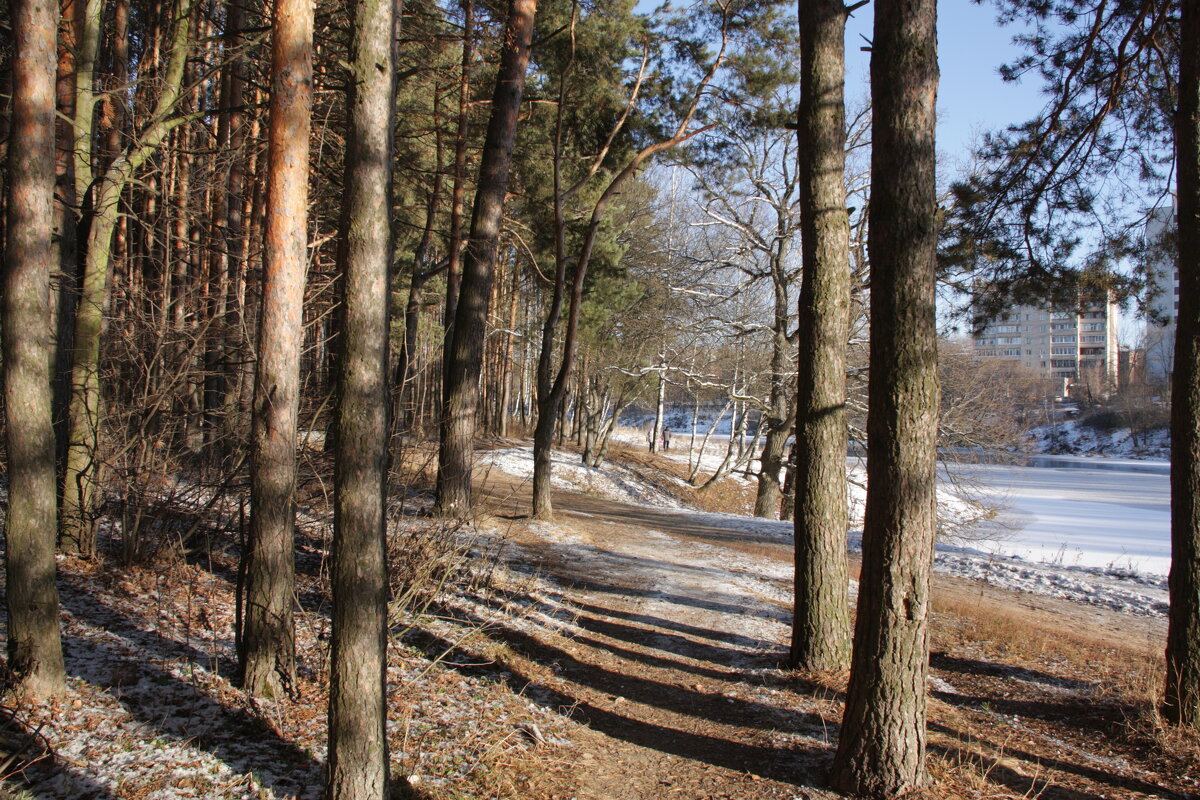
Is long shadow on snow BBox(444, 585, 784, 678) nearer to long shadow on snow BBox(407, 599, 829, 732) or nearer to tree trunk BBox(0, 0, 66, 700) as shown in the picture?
long shadow on snow BBox(407, 599, 829, 732)

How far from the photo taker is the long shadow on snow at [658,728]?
434 centimetres

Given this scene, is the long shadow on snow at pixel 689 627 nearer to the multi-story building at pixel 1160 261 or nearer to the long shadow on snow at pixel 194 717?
the long shadow on snow at pixel 194 717

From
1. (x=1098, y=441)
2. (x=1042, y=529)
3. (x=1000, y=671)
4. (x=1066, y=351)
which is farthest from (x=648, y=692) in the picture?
(x=1066, y=351)

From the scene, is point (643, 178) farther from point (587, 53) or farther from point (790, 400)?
point (587, 53)

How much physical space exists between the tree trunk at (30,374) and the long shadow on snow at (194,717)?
443 millimetres

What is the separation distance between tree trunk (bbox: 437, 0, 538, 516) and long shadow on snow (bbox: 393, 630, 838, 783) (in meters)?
4.10

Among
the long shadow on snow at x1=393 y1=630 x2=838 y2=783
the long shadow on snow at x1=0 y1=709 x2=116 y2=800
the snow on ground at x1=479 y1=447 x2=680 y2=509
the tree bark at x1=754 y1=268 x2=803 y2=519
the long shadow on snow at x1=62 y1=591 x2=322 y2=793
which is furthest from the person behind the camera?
the snow on ground at x1=479 y1=447 x2=680 y2=509

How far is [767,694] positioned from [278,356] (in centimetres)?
399

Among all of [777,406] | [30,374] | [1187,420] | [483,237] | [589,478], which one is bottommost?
[589,478]

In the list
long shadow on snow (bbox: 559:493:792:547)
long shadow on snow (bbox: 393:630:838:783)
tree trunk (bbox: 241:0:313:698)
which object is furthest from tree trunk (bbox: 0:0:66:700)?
long shadow on snow (bbox: 559:493:792:547)

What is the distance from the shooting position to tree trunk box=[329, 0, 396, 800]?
334 centimetres

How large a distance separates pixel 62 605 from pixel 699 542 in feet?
27.1

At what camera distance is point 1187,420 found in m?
4.99

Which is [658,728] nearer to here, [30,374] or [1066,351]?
[30,374]
